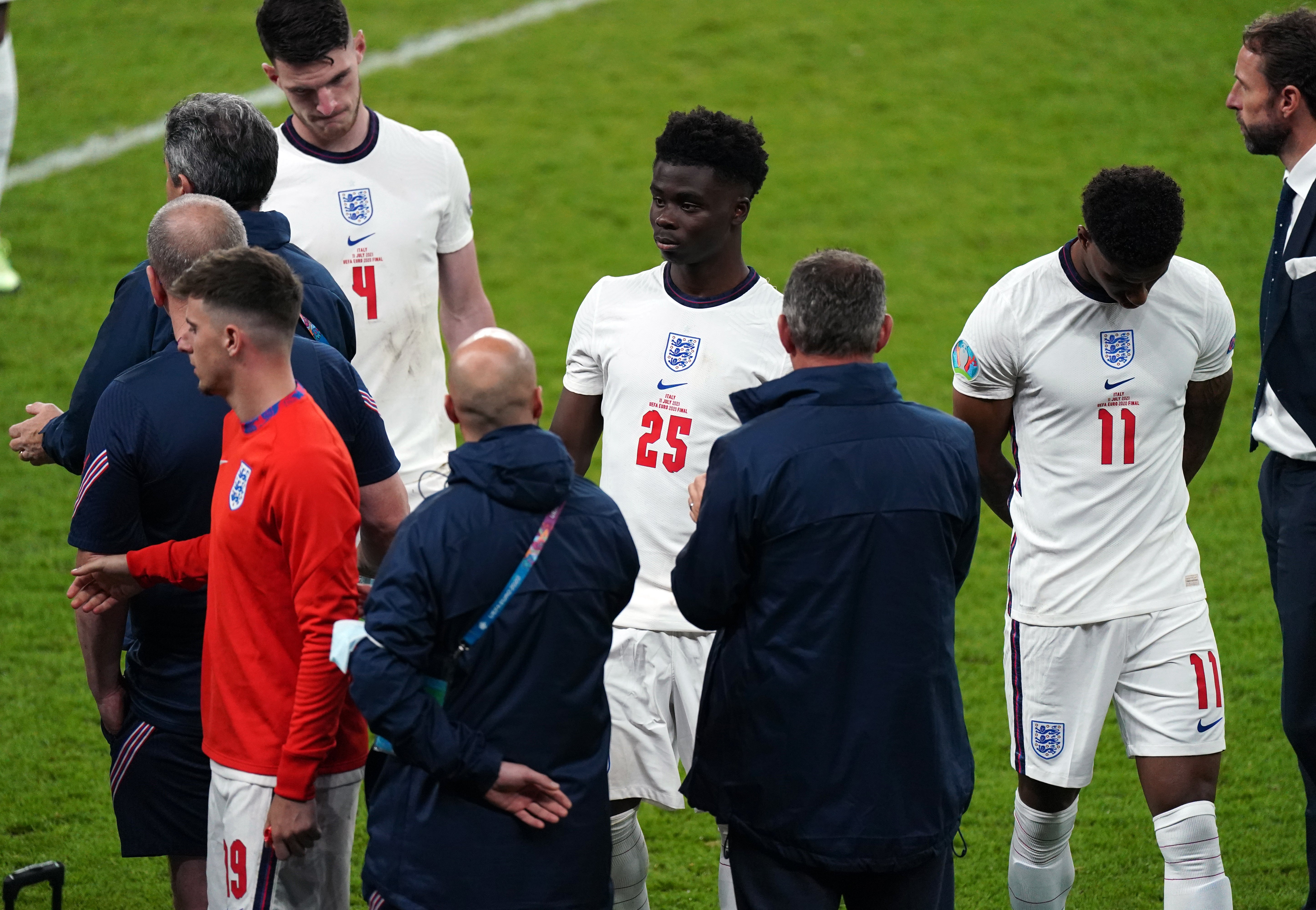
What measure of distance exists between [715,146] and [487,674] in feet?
5.64

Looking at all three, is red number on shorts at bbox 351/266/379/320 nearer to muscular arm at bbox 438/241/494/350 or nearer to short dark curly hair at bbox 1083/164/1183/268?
muscular arm at bbox 438/241/494/350

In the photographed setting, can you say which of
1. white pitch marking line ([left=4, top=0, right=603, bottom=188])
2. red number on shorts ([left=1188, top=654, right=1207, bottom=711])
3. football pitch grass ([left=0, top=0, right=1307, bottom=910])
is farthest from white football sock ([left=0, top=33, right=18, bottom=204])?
red number on shorts ([left=1188, top=654, right=1207, bottom=711])

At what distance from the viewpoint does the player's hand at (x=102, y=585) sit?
3.38 metres

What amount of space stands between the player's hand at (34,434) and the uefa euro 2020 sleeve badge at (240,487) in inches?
35.2

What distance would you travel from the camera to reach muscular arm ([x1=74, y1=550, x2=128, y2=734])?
3.54m

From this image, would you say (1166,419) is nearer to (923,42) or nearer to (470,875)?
(470,875)

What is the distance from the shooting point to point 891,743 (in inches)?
126

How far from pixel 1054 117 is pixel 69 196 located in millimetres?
8797

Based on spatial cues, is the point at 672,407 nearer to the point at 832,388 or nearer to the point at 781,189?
the point at 832,388

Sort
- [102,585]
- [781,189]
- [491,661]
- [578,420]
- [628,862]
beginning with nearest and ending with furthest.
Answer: [491,661] < [102,585] < [628,862] < [578,420] < [781,189]

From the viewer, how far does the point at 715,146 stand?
13.3 feet

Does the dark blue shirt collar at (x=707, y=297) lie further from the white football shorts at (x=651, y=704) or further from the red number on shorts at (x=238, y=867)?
the red number on shorts at (x=238, y=867)

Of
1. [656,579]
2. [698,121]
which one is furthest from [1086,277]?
[656,579]

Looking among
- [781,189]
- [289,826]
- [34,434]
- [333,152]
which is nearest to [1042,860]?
[289,826]
